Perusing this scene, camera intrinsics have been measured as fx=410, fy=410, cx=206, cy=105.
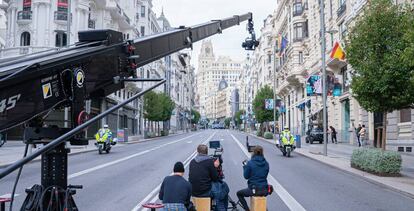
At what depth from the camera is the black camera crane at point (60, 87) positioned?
3.17 meters

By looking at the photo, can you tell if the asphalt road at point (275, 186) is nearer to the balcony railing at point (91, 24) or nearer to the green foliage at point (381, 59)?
the green foliage at point (381, 59)

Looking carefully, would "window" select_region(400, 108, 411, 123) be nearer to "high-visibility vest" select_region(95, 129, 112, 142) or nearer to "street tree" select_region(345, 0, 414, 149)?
"street tree" select_region(345, 0, 414, 149)

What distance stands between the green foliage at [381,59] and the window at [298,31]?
1523 inches

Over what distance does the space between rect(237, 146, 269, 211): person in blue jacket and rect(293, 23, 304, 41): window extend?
4860 cm

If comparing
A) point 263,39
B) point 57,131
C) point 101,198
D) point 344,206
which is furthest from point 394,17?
point 263,39

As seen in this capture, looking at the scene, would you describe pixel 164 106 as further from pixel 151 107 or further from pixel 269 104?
pixel 269 104

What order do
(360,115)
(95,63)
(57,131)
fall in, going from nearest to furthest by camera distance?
1. (57,131)
2. (95,63)
3. (360,115)

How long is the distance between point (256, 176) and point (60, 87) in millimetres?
4858

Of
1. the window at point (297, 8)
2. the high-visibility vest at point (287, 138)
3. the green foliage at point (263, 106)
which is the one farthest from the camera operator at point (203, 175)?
the green foliage at point (263, 106)

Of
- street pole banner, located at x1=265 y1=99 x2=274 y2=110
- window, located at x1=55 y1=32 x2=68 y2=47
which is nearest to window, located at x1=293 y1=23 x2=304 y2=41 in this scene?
street pole banner, located at x1=265 y1=99 x2=274 y2=110

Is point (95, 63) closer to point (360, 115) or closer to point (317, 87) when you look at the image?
point (317, 87)

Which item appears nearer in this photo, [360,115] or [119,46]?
[119,46]

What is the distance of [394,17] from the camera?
51.9 ft

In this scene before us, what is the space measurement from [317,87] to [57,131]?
80.2 feet
